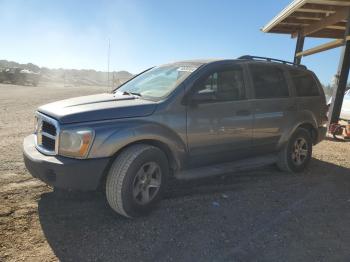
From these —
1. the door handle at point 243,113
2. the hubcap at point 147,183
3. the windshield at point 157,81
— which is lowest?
the hubcap at point 147,183

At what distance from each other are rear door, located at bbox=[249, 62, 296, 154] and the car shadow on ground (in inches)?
29.1

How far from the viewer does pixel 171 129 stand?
4176 millimetres

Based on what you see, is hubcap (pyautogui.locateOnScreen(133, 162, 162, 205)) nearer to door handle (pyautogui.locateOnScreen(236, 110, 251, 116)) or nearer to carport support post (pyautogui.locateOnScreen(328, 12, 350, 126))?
door handle (pyautogui.locateOnScreen(236, 110, 251, 116))

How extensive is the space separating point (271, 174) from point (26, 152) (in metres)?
3.91

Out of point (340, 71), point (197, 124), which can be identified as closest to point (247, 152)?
Result: point (197, 124)

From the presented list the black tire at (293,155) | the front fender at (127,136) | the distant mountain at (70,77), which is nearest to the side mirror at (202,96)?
the front fender at (127,136)

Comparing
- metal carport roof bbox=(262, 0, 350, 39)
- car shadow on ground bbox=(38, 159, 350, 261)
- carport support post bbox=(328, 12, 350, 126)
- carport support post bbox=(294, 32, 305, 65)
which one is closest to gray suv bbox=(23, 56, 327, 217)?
car shadow on ground bbox=(38, 159, 350, 261)

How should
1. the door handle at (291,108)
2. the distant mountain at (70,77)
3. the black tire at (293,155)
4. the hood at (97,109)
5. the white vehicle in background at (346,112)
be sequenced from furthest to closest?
the distant mountain at (70,77) < the white vehicle in background at (346,112) < the black tire at (293,155) < the door handle at (291,108) < the hood at (97,109)

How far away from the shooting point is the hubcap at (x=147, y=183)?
3957 mm

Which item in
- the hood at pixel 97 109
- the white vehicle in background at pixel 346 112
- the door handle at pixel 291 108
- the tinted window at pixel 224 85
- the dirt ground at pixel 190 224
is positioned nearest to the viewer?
the dirt ground at pixel 190 224

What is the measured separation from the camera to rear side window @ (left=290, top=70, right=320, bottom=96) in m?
6.02

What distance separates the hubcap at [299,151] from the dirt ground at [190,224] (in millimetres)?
601

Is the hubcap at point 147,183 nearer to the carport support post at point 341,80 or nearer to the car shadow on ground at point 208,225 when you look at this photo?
the car shadow on ground at point 208,225

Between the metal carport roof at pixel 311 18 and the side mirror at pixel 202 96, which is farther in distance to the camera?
the metal carport roof at pixel 311 18
